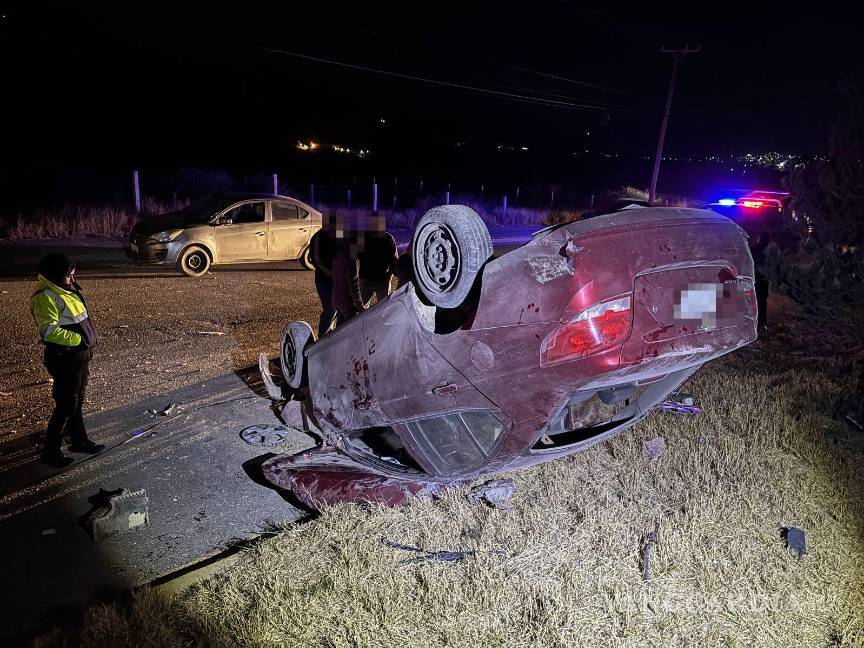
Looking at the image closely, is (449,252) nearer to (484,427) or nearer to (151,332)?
(484,427)

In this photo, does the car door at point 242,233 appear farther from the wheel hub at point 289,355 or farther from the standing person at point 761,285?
the standing person at point 761,285

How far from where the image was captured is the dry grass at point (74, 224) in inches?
560

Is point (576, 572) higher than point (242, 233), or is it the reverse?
point (242, 233)

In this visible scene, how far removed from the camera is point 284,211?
483 inches

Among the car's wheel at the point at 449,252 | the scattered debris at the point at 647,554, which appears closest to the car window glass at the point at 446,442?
the car's wheel at the point at 449,252

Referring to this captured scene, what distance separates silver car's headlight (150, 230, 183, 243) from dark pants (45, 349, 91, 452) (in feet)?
23.9

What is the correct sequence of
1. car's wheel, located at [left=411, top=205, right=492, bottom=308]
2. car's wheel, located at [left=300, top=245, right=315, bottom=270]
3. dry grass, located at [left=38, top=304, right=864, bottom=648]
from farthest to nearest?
car's wheel, located at [left=300, top=245, right=315, bottom=270] → dry grass, located at [left=38, top=304, right=864, bottom=648] → car's wheel, located at [left=411, top=205, right=492, bottom=308]

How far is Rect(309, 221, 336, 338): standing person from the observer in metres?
5.59

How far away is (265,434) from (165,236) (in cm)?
749

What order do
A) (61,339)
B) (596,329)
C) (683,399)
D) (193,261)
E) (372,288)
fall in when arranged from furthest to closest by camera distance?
(193,261)
(683,399)
(372,288)
(61,339)
(596,329)

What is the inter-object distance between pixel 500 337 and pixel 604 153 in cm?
7930

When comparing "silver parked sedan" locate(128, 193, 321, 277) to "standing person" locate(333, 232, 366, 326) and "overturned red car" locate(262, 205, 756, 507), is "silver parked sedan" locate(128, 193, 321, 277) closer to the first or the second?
"standing person" locate(333, 232, 366, 326)

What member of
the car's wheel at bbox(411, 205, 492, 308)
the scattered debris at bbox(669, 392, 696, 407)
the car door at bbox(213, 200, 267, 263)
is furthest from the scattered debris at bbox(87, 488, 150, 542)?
the car door at bbox(213, 200, 267, 263)

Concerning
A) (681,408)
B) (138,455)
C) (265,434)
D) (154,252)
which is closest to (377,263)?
(265,434)
